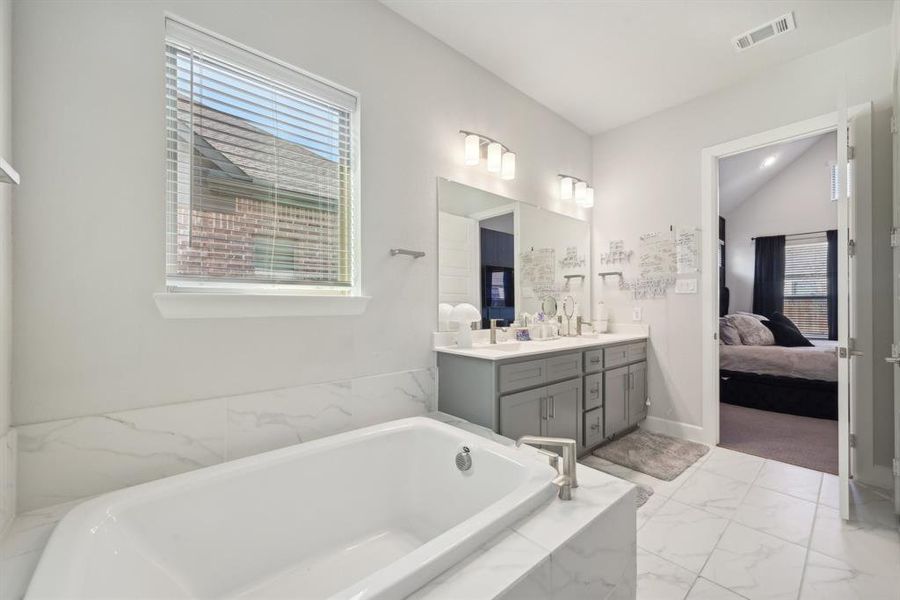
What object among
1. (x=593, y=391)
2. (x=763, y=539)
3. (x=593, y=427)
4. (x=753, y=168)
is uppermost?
(x=753, y=168)

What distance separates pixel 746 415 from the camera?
361cm

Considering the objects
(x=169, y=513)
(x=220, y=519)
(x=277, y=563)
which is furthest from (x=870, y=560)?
(x=169, y=513)

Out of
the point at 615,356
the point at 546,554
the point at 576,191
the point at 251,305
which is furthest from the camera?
the point at 576,191

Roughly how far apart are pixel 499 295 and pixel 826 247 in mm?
5369

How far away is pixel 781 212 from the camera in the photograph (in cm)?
548

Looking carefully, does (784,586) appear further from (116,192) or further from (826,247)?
(826,247)

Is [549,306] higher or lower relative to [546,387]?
higher

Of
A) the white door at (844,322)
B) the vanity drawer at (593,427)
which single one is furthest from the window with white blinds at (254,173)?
the white door at (844,322)

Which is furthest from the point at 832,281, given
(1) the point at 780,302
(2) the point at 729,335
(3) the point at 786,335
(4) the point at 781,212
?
(2) the point at 729,335

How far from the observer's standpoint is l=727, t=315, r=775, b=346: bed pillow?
4.25 meters

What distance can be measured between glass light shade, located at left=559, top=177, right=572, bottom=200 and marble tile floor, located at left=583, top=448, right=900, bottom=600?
83.7 inches

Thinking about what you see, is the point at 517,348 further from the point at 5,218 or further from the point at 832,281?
the point at 832,281

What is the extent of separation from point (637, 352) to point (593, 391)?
0.73 m

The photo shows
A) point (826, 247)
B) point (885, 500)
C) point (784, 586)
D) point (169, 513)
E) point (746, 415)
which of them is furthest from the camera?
point (826, 247)
